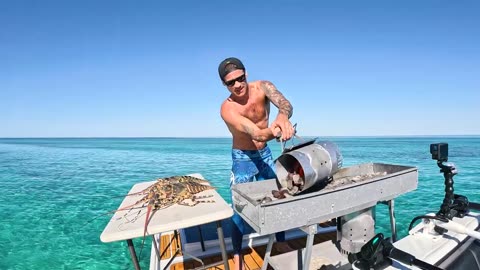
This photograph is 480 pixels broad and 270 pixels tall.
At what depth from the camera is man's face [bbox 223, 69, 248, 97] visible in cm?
330

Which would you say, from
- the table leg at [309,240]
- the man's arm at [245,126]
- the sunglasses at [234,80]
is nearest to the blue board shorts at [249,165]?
the man's arm at [245,126]

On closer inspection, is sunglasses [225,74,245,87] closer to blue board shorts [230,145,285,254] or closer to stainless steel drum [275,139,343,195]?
blue board shorts [230,145,285,254]

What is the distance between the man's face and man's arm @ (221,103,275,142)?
1.15 ft

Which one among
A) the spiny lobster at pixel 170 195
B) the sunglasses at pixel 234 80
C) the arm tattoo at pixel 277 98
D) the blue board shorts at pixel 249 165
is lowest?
the spiny lobster at pixel 170 195

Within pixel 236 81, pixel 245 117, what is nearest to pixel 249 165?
pixel 245 117

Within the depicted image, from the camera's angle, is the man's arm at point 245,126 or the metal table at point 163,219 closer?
the metal table at point 163,219

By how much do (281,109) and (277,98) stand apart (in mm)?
305

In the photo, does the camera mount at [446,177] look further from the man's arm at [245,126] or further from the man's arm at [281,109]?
the man's arm at [245,126]

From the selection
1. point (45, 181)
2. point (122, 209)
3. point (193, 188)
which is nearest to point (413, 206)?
point (193, 188)

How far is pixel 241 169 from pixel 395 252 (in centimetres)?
229

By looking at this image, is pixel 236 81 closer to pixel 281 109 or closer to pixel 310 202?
pixel 281 109

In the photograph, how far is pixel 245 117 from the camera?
151 inches

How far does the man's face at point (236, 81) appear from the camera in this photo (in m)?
3.30

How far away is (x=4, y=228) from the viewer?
8727 mm
